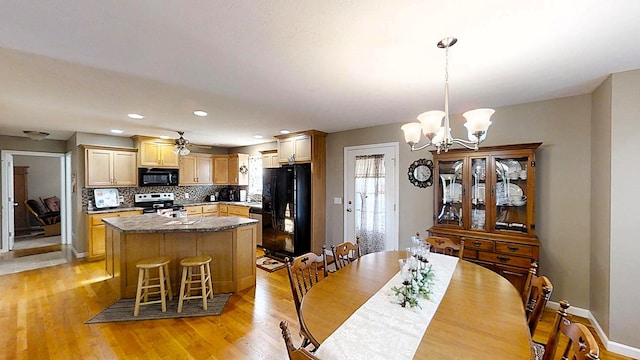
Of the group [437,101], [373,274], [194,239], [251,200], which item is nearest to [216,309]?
[194,239]

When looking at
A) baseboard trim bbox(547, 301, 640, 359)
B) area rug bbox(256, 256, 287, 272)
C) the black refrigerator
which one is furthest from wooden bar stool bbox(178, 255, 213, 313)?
baseboard trim bbox(547, 301, 640, 359)

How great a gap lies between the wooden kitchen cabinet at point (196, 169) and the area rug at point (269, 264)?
8.75ft

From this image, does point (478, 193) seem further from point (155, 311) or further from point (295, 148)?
point (155, 311)

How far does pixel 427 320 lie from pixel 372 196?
10.1ft

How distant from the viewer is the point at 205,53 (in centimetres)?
185

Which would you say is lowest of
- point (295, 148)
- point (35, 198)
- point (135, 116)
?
point (35, 198)

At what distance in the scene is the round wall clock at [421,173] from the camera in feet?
12.3

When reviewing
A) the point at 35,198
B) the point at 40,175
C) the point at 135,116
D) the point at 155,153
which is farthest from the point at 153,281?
the point at 40,175

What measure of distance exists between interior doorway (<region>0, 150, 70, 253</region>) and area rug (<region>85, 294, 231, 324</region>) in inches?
166

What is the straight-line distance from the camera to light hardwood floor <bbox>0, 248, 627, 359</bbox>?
2.22m

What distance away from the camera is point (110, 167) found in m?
5.03

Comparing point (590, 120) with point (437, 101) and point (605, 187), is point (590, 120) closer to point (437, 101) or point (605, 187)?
point (605, 187)

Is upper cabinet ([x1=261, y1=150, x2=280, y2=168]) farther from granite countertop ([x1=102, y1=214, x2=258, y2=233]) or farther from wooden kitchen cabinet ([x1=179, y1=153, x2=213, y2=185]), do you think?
granite countertop ([x1=102, y1=214, x2=258, y2=233])

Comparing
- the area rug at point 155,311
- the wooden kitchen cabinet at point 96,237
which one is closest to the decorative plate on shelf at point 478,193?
the area rug at point 155,311
